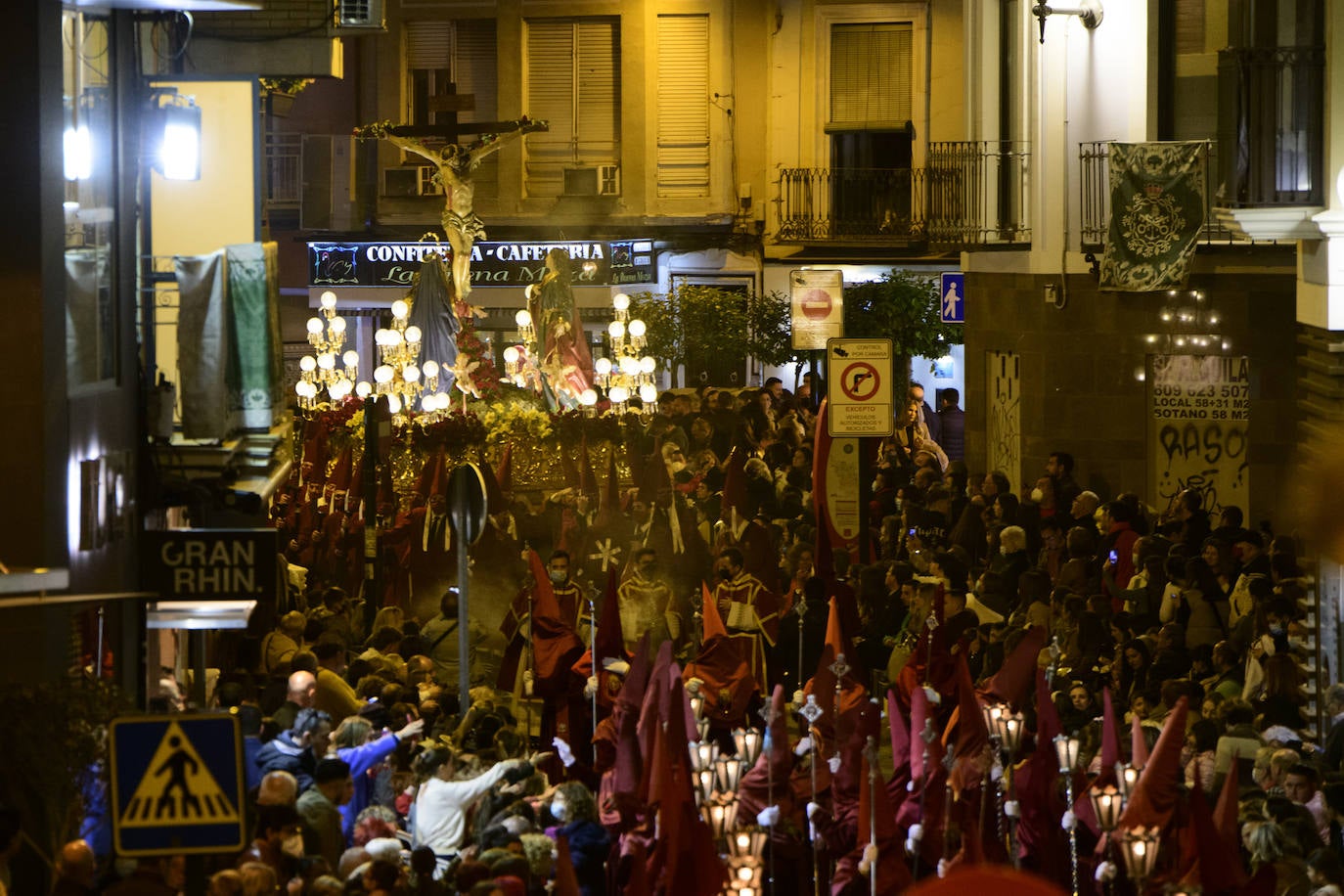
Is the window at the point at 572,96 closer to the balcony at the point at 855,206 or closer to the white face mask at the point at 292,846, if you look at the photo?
the balcony at the point at 855,206

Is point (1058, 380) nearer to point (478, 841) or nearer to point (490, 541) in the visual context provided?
point (490, 541)

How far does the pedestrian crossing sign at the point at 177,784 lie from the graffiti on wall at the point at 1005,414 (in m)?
18.0

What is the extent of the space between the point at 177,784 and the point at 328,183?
3049 cm

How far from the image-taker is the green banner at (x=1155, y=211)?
21.9 meters

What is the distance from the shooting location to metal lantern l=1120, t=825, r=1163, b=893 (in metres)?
10.7

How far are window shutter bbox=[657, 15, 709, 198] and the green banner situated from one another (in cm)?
1678

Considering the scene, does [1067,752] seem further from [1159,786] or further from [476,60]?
[476,60]

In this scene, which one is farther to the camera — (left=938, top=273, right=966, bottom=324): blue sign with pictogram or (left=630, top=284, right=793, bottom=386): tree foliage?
(left=630, top=284, right=793, bottom=386): tree foliage

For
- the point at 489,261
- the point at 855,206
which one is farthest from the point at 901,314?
the point at 489,261

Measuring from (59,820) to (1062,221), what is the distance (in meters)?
16.1

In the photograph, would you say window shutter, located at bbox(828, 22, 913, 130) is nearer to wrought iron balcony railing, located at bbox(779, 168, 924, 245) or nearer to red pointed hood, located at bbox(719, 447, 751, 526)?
wrought iron balcony railing, located at bbox(779, 168, 924, 245)

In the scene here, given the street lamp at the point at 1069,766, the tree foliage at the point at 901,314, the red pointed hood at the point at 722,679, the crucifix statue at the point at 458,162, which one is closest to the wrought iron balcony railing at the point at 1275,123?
the red pointed hood at the point at 722,679

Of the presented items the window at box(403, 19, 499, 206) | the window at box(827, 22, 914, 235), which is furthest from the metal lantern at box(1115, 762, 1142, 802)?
the window at box(403, 19, 499, 206)

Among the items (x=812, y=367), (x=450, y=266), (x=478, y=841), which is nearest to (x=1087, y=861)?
(x=478, y=841)
